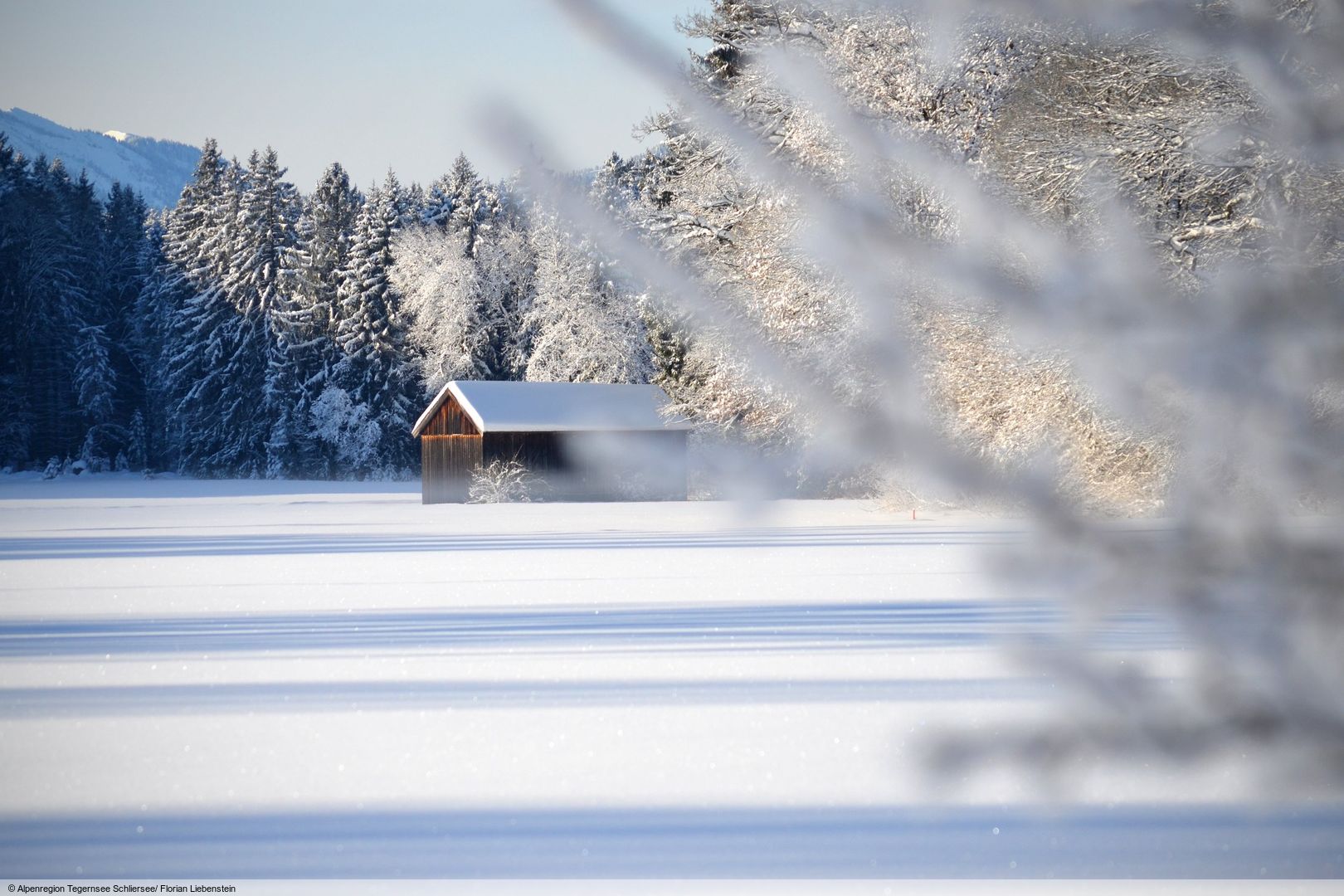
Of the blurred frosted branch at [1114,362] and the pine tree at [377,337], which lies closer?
the blurred frosted branch at [1114,362]

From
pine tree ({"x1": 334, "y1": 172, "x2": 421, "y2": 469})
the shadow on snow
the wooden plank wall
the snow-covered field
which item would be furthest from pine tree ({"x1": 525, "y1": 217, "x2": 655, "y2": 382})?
the shadow on snow

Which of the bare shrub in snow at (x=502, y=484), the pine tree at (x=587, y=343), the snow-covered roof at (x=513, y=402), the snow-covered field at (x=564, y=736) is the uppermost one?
the pine tree at (x=587, y=343)

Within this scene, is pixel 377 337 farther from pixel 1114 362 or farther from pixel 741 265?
pixel 1114 362

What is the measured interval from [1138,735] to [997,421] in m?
23.1

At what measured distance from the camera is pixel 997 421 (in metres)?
23.9

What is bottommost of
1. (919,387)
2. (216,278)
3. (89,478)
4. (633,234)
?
(89,478)

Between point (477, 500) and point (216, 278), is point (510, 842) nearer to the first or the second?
point (477, 500)

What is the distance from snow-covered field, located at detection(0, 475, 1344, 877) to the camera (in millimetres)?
5188

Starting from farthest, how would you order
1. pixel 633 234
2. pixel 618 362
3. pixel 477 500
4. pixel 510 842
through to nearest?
pixel 618 362 < pixel 477 500 < pixel 510 842 < pixel 633 234

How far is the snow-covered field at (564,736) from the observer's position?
17.0ft

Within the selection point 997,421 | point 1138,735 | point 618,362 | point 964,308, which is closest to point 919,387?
point 964,308

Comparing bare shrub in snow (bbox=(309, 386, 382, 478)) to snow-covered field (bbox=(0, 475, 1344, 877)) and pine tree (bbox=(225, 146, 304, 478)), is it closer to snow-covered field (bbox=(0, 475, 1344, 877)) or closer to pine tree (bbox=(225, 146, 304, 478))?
pine tree (bbox=(225, 146, 304, 478))

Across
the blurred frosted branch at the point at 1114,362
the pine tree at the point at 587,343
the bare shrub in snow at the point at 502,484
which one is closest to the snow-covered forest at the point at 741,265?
the blurred frosted branch at the point at 1114,362

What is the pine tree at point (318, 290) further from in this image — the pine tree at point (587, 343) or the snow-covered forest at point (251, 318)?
the pine tree at point (587, 343)
